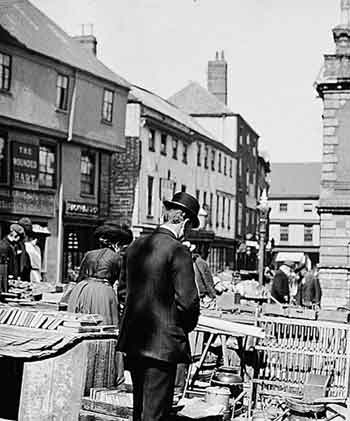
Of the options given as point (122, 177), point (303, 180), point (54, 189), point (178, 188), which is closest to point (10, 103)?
point (54, 189)

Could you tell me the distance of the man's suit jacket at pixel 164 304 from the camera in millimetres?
5320

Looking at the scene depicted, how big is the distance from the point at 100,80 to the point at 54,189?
4.44m

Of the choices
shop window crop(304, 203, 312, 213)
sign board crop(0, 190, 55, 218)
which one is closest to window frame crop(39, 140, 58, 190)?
sign board crop(0, 190, 55, 218)

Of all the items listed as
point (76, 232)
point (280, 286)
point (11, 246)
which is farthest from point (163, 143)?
point (11, 246)

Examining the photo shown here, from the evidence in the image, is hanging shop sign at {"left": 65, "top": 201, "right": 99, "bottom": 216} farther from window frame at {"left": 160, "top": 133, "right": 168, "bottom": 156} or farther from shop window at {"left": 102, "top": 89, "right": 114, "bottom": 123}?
window frame at {"left": 160, "top": 133, "right": 168, "bottom": 156}

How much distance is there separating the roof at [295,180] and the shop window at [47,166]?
57.9 metres

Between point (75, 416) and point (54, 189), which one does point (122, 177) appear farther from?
point (75, 416)

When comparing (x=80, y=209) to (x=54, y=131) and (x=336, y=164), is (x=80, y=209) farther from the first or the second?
(x=336, y=164)

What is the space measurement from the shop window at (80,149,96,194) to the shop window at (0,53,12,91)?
19.0 feet

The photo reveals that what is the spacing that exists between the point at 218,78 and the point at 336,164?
106 ft

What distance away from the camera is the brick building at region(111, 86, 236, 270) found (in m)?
35.2

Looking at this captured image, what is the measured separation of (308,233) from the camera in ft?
273

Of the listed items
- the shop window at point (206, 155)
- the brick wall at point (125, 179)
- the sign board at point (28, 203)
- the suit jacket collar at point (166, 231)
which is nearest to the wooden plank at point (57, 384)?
the suit jacket collar at point (166, 231)

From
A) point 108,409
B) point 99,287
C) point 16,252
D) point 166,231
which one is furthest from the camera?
point 16,252
